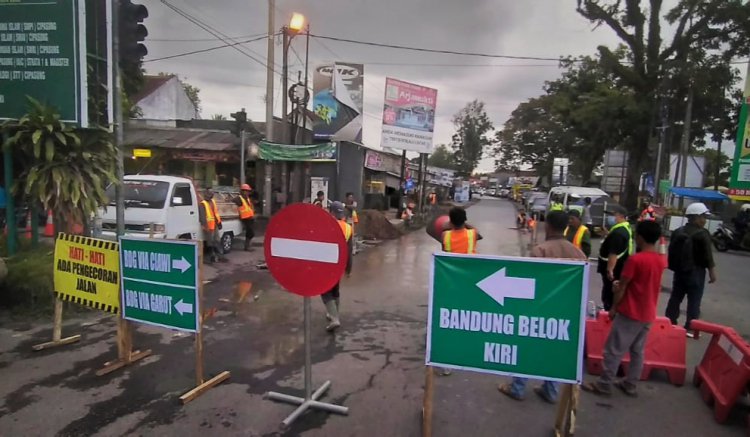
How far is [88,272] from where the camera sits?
4.85 metres

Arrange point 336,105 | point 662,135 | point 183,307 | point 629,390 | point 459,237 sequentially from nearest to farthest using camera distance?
point 183,307 < point 629,390 < point 459,237 < point 336,105 < point 662,135

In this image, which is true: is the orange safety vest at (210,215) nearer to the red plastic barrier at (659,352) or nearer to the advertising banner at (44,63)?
the advertising banner at (44,63)

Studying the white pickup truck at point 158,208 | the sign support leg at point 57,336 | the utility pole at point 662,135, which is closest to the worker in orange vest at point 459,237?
the sign support leg at point 57,336

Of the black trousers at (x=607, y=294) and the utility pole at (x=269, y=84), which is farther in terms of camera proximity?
the utility pole at (x=269, y=84)

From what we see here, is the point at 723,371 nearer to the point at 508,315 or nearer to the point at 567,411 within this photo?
the point at 567,411

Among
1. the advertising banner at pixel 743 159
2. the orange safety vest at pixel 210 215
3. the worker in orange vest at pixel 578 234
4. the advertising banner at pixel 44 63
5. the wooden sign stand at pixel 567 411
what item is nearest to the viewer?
the wooden sign stand at pixel 567 411

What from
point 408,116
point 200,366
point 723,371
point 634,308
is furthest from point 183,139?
point 723,371

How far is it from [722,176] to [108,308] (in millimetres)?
66289

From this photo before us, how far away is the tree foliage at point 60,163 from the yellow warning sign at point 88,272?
4.24 feet

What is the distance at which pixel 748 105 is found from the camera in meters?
18.7

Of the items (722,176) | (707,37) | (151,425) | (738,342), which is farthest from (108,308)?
(722,176)

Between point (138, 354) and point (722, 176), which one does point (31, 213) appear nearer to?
point (138, 354)

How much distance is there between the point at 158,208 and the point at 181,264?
5456 mm

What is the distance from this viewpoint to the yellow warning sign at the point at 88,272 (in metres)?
4.65
